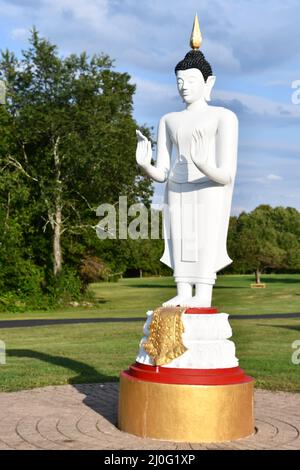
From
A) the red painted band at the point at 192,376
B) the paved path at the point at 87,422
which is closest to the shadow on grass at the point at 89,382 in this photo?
the paved path at the point at 87,422

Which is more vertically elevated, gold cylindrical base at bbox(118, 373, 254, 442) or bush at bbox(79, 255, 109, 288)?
bush at bbox(79, 255, 109, 288)

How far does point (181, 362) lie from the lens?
22.9 feet

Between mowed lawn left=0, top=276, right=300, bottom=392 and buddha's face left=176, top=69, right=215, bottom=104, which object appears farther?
mowed lawn left=0, top=276, right=300, bottom=392

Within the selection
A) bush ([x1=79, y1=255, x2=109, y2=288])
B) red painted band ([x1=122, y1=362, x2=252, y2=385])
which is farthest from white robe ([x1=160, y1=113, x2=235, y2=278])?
bush ([x1=79, y1=255, x2=109, y2=288])

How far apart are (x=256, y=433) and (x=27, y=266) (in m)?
24.2

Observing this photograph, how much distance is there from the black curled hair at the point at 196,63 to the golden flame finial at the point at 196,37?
11cm

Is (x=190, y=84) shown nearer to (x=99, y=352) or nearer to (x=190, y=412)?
(x=190, y=412)

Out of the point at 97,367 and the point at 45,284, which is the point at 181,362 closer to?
the point at 97,367

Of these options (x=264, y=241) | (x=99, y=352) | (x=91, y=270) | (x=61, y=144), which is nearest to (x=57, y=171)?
(x=61, y=144)

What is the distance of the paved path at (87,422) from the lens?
258 inches

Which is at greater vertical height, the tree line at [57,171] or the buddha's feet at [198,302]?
the tree line at [57,171]

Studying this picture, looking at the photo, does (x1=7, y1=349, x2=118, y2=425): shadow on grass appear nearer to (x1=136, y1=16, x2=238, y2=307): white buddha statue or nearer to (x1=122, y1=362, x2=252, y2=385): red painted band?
(x1=122, y1=362, x2=252, y2=385): red painted band

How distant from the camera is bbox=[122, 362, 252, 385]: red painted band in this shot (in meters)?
6.82

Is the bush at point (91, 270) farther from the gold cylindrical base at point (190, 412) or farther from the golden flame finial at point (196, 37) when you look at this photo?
the gold cylindrical base at point (190, 412)
